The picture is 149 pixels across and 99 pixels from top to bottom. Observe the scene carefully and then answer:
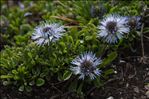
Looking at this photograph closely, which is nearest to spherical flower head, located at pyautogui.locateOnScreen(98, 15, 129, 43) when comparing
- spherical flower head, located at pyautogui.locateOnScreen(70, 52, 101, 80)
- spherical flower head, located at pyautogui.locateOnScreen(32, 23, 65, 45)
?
spherical flower head, located at pyautogui.locateOnScreen(70, 52, 101, 80)

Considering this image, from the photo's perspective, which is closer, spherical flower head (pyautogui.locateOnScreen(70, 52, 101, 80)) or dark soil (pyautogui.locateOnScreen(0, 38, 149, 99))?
spherical flower head (pyautogui.locateOnScreen(70, 52, 101, 80))

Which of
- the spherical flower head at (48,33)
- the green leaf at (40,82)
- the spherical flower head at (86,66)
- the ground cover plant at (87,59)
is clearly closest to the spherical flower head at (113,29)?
the ground cover plant at (87,59)

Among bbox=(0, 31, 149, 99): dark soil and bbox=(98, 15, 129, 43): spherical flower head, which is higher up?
bbox=(98, 15, 129, 43): spherical flower head

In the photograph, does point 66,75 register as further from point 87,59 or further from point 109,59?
point 109,59

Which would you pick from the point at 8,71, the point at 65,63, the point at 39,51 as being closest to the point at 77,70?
the point at 65,63

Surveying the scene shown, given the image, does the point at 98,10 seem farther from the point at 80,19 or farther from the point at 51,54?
the point at 51,54

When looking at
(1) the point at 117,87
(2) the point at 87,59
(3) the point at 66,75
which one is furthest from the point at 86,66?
(1) the point at 117,87

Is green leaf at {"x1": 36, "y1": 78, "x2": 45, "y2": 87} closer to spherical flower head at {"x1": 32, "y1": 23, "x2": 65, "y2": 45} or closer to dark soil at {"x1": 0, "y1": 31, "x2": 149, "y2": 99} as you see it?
dark soil at {"x1": 0, "y1": 31, "x2": 149, "y2": 99}
